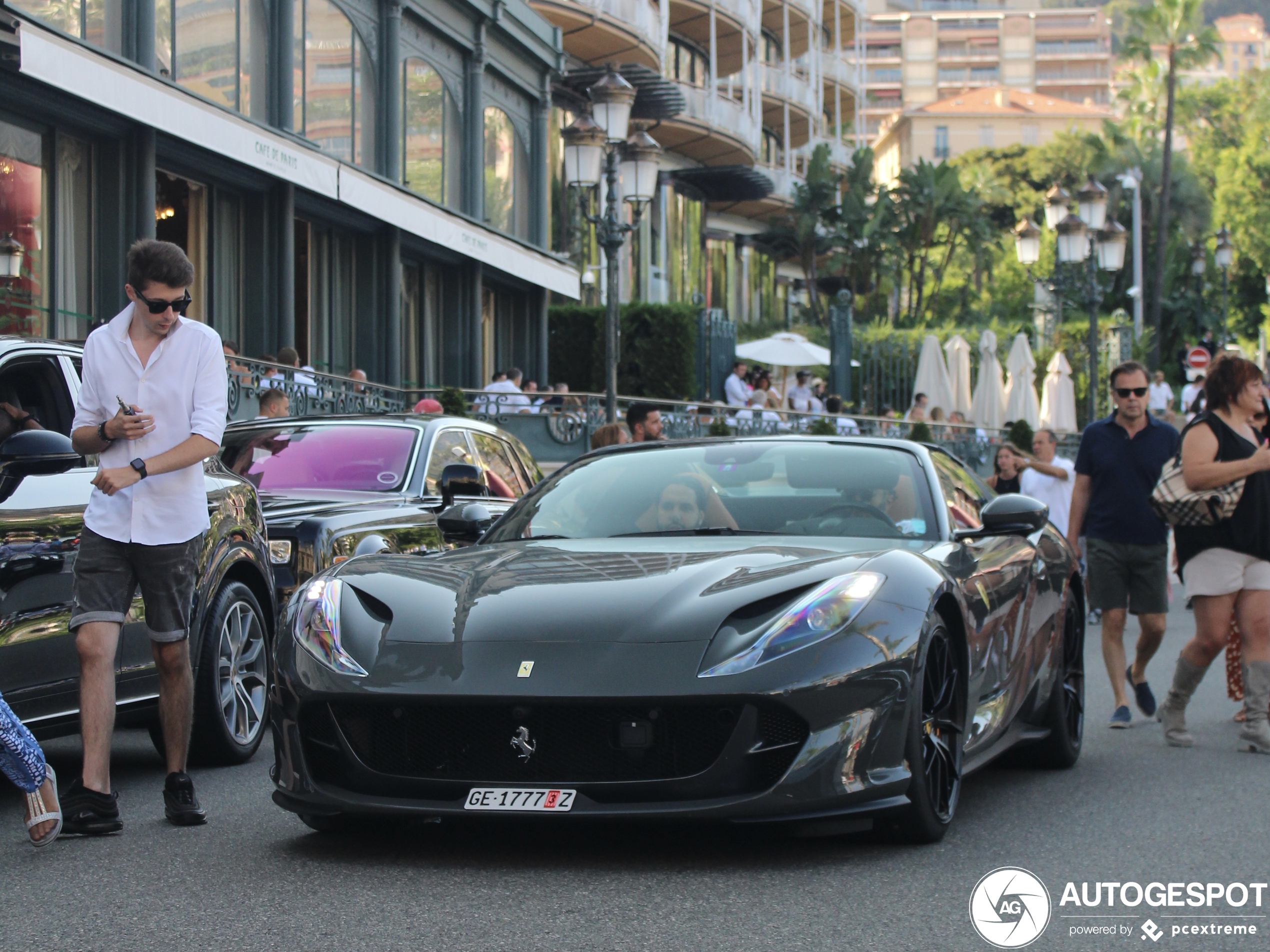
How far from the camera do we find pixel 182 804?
5.92 m

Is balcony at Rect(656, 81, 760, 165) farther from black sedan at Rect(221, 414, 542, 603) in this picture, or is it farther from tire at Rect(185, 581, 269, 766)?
tire at Rect(185, 581, 269, 766)

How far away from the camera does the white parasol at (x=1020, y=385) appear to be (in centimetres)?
3450

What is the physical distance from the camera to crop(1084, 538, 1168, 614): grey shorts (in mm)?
9125

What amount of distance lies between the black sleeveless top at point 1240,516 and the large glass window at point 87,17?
11738mm

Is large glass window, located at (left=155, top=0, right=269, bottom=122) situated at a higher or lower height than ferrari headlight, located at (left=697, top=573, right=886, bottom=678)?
higher

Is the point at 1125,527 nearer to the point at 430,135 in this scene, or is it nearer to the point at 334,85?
the point at 334,85

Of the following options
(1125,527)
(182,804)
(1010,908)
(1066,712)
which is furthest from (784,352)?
(1010,908)

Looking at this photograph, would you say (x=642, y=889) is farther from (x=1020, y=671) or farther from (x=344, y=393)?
(x=344, y=393)

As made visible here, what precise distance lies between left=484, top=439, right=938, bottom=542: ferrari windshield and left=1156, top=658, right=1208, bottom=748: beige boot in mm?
2378

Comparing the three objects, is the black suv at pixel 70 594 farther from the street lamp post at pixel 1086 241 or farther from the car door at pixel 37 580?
the street lamp post at pixel 1086 241

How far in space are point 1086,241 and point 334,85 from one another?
11101mm

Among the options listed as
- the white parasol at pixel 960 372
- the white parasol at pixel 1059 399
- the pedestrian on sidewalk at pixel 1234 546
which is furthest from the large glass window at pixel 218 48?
the white parasol at pixel 1059 399

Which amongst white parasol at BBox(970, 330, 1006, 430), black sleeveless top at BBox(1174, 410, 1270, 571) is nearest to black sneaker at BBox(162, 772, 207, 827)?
black sleeveless top at BBox(1174, 410, 1270, 571)

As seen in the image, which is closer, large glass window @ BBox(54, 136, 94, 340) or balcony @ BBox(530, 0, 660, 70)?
large glass window @ BBox(54, 136, 94, 340)
